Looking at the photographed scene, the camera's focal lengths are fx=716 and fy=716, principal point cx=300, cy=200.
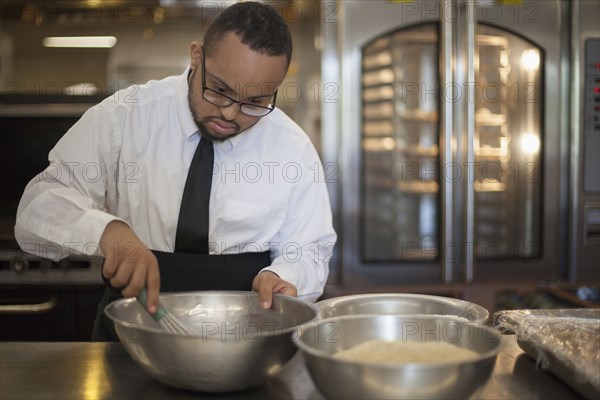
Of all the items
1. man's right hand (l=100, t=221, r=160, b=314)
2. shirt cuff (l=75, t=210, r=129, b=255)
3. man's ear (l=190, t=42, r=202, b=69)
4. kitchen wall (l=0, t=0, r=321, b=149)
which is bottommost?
man's right hand (l=100, t=221, r=160, b=314)

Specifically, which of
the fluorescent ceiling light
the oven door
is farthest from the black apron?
the fluorescent ceiling light

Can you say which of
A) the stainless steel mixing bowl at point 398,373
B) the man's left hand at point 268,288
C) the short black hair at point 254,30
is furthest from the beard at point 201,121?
the stainless steel mixing bowl at point 398,373

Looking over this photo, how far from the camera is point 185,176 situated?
1.77 m

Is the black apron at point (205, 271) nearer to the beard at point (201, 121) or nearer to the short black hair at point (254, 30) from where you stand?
the beard at point (201, 121)

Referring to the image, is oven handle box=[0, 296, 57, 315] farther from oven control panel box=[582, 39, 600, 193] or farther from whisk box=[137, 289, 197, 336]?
oven control panel box=[582, 39, 600, 193]

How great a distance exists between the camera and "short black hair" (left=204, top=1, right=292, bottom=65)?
156 centimetres

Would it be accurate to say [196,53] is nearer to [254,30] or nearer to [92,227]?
[254,30]

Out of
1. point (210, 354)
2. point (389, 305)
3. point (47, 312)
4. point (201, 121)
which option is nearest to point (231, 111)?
point (201, 121)

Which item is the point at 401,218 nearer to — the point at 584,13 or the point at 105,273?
the point at 584,13

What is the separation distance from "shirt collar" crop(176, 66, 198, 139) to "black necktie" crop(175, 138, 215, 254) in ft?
0.23

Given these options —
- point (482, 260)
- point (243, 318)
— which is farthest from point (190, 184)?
point (482, 260)

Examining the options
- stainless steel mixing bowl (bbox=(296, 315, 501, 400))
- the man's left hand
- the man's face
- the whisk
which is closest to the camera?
stainless steel mixing bowl (bbox=(296, 315, 501, 400))

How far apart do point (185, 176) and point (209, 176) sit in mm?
94

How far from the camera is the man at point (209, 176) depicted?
60.8 inches
